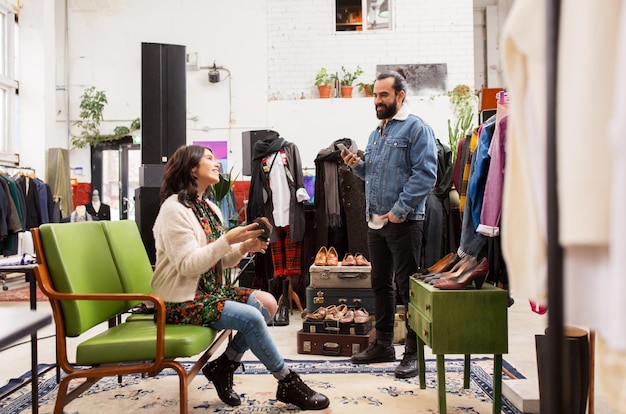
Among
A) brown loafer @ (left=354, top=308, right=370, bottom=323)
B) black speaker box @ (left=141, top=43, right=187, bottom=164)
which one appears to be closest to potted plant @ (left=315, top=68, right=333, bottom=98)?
black speaker box @ (left=141, top=43, right=187, bottom=164)

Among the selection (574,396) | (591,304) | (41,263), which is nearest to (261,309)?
(41,263)

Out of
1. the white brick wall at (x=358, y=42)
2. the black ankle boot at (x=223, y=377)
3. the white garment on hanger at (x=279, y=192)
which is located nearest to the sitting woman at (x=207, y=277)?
the black ankle boot at (x=223, y=377)

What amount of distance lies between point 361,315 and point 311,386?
37.8 inches

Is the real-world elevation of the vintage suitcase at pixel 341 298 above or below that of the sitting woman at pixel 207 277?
below

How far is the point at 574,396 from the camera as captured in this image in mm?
2174

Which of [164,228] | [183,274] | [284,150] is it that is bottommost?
[183,274]

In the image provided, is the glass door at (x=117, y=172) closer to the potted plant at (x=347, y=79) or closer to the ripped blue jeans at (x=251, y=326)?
the potted plant at (x=347, y=79)

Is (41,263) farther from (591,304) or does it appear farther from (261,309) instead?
(591,304)

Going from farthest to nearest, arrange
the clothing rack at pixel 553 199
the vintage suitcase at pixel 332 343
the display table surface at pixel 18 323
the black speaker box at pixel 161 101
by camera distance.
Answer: the black speaker box at pixel 161 101 → the vintage suitcase at pixel 332 343 → the display table surface at pixel 18 323 → the clothing rack at pixel 553 199

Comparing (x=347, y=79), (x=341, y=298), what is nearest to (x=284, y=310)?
(x=341, y=298)

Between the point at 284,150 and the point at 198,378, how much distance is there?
2.57 meters

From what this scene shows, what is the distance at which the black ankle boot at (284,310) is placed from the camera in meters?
4.90

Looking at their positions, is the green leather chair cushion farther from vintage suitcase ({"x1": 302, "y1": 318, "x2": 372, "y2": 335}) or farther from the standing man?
vintage suitcase ({"x1": 302, "y1": 318, "x2": 372, "y2": 335})

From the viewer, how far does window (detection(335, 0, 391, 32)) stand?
10.1 metres
